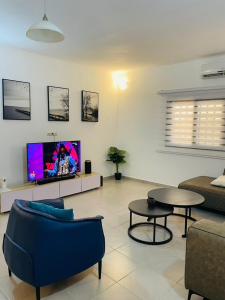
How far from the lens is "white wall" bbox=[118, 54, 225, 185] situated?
15.1 feet

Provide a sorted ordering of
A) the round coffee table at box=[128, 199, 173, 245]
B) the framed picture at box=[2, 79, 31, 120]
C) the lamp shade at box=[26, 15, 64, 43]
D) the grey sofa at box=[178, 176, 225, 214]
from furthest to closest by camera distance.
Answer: the framed picture at box=[2, 79, 31, 120]
the grey sofa at box=[178, 176, 225, 214]
the round coffee table at box=[128, 199, 173, 245]
the lamp shade at box=[26, 15, 64, 43]

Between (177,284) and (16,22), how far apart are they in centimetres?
330

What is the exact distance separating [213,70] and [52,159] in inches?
128

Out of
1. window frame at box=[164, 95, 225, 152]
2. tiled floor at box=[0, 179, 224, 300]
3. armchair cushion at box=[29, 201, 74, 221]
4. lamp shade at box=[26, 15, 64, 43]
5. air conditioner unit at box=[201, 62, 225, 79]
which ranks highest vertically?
air conditioner unit at box=[201, 62, 225, 79]

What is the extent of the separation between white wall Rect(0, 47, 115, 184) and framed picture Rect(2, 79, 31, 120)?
9 cm

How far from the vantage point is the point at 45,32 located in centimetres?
215

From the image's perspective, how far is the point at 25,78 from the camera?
4.17 metres

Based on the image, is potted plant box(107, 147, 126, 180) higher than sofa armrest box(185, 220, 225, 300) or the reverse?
higher

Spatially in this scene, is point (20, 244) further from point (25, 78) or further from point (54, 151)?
point (25, 78)

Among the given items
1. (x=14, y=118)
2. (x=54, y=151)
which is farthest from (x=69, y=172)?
(x=14, y=118)

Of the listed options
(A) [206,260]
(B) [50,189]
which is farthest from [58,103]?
(A) [206,260]

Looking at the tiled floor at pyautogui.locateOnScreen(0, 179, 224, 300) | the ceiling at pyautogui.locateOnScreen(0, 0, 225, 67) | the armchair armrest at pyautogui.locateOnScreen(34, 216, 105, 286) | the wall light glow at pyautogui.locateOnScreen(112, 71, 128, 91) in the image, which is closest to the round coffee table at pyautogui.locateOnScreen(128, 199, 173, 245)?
the tiled floor at pyautogui.locateOnScreen(0, 179, 224, 300)


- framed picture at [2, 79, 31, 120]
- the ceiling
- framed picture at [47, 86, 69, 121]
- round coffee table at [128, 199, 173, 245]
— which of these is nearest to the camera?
the ceiling

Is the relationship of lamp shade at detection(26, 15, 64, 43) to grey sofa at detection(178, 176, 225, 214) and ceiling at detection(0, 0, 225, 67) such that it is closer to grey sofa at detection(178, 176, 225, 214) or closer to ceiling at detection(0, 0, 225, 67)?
ceiling at detection(0, 0, 225, 67)
